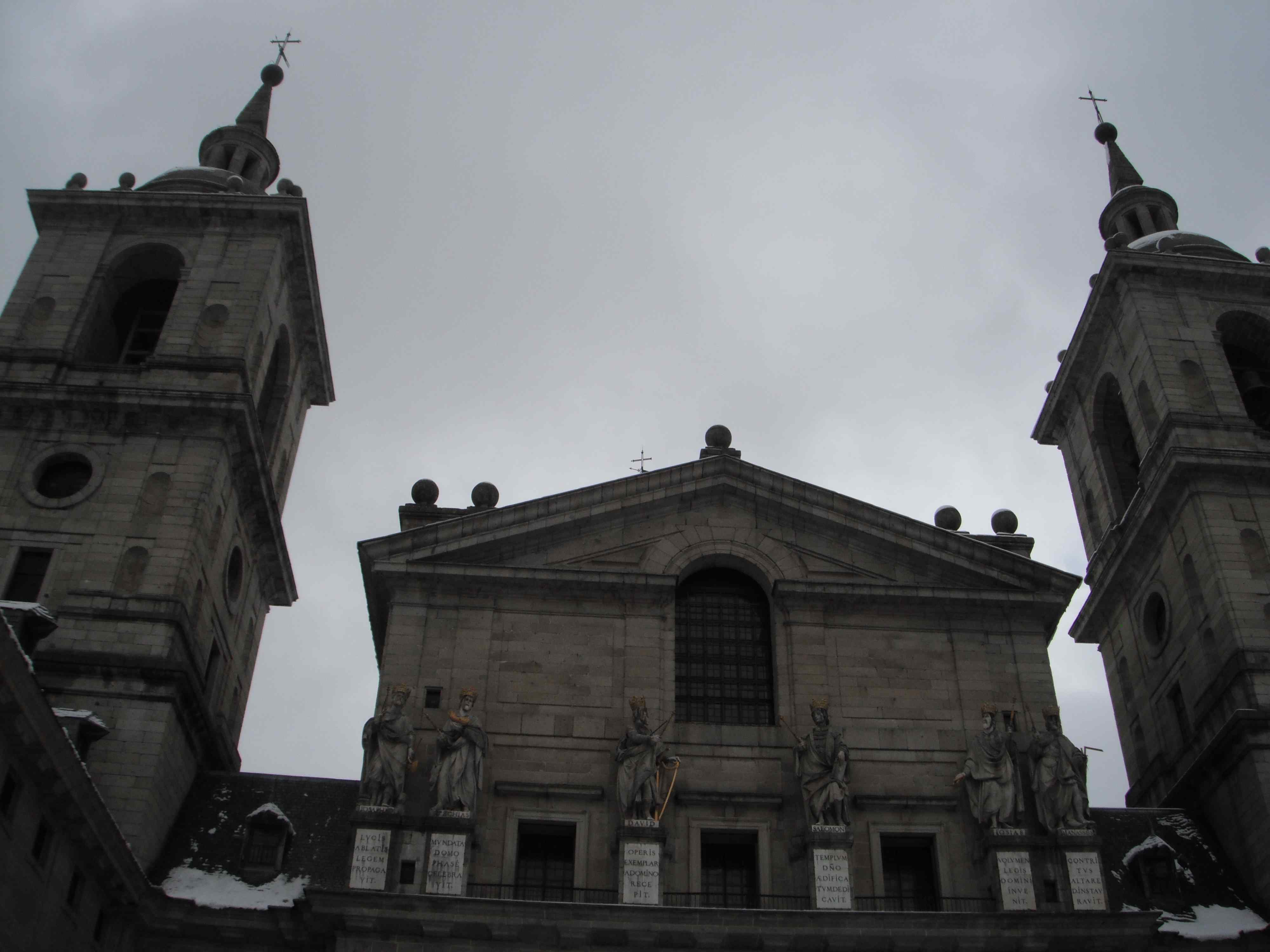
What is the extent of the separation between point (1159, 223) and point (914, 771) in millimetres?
24606

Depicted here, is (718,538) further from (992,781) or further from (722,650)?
(992,781)

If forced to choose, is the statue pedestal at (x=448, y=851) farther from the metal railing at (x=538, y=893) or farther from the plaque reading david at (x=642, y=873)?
the plaque reading david at (x=642, y=873)

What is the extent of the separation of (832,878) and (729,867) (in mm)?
2203

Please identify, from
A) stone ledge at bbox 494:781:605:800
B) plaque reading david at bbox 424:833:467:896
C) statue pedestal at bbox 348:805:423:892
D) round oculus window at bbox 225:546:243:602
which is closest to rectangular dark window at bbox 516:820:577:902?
stone ledge at bbox 494:781:605:800

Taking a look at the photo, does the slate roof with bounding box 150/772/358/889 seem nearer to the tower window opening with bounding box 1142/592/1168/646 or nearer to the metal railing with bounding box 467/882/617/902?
the metal railing with bounding box 467/882/617/902

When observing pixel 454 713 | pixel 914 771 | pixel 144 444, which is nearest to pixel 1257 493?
pixel 914 771

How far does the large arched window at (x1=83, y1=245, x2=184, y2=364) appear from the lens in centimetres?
3512

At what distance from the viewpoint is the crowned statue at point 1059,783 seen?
24.8m

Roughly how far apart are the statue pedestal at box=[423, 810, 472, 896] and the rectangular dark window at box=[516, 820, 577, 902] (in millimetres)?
1229

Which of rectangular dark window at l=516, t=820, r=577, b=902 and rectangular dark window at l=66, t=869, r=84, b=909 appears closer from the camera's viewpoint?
rectangular dark window at l=66, t=869, r=84, b=909

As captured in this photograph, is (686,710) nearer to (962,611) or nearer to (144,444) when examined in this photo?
(962,611)

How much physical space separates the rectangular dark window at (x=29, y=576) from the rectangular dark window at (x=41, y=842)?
8.26 m

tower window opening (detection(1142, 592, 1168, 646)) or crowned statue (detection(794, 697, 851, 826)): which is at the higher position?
tower window opening (detection(1142, 592, 1168, 646))

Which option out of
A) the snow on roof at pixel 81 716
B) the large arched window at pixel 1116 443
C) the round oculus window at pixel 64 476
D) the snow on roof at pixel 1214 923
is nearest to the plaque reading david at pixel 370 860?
the snow on roof at pixel 81 716
